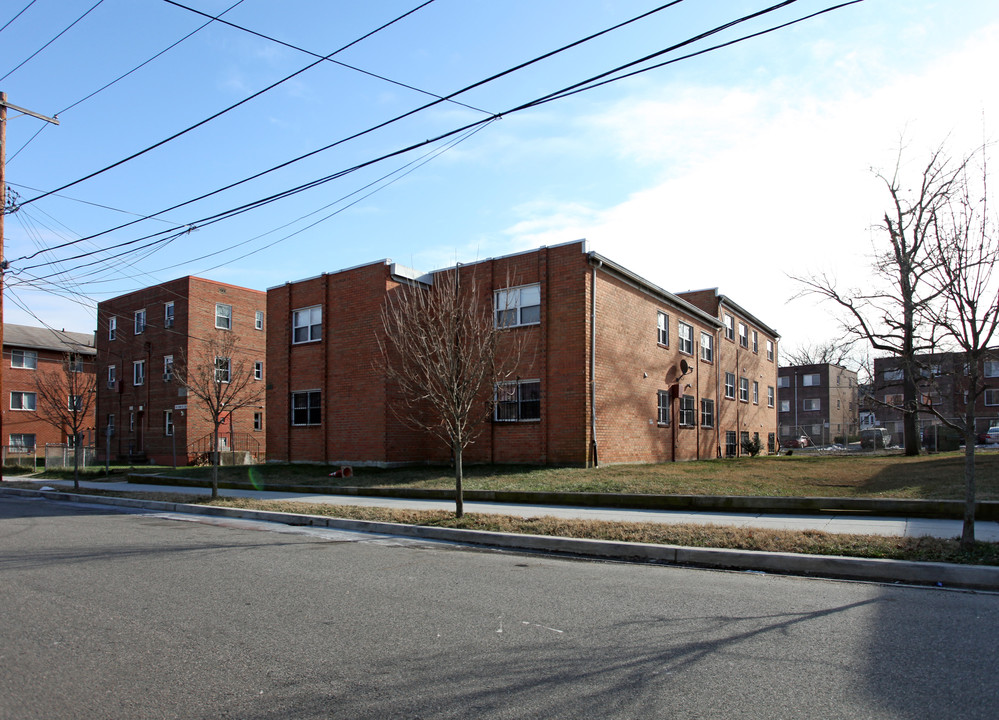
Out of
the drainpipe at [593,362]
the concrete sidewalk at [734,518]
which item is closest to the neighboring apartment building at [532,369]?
the drainpipe at [593,362]

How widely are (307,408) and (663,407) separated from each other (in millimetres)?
13044

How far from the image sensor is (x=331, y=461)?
2312 centimetres

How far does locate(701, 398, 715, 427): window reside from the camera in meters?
29.7

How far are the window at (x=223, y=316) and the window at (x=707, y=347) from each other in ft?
82.9

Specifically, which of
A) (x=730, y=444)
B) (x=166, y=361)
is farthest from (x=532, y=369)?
(x=166, y=361)

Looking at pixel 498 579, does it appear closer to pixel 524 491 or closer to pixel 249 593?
pixel 249 593

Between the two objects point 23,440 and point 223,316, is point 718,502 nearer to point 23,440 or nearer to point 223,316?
point 223,316

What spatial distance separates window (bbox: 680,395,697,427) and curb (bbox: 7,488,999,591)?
1800 centimetres

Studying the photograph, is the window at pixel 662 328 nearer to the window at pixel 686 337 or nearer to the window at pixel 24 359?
the window at pixel 686 337

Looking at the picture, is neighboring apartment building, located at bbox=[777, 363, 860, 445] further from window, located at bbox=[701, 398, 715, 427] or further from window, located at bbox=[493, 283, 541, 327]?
window, located at bbox=[493, 283, 541, 327]

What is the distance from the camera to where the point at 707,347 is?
3072 centimetres

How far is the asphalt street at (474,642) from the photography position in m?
4.05

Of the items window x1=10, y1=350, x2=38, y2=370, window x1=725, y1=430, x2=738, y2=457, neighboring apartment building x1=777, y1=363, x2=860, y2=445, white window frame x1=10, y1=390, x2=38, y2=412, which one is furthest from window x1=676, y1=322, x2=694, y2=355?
neighboring apartment building x1=777, y1=363, x2=860, y2=445

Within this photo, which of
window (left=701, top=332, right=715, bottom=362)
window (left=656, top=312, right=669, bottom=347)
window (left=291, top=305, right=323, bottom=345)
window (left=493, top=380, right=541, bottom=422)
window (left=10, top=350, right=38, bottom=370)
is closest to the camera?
window (left=493, top=380, right=541, bottom=422)
